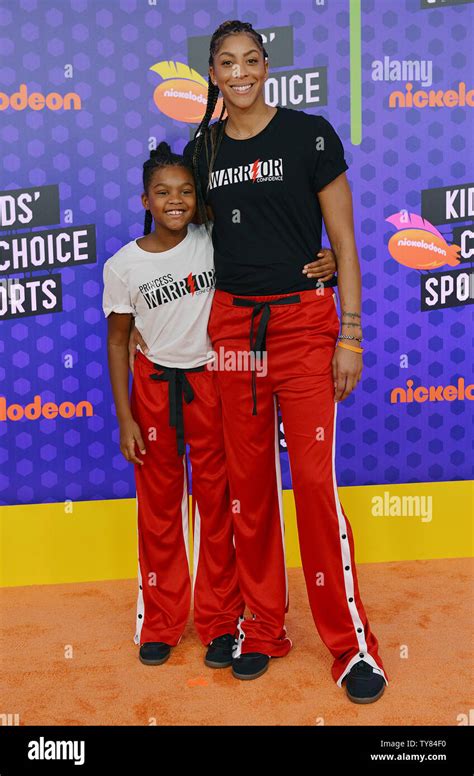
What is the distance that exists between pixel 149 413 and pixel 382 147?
143 cm

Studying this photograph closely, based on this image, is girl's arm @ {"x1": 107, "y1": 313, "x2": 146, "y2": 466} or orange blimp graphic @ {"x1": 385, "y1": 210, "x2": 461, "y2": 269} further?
orange blimp graphic @ {"x1": 385, "y1": 210, "x2": 461, "y2": 269}

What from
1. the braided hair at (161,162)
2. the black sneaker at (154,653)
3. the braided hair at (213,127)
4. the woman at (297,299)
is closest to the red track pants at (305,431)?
the woman at (297,299)

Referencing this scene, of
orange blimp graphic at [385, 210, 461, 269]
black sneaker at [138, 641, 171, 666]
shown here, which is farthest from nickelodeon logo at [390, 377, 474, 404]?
black sneaker at [138, 641, 171, 666]

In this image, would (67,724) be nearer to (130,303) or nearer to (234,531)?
(234,531)

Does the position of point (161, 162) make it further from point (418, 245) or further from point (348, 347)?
point (418, 245)

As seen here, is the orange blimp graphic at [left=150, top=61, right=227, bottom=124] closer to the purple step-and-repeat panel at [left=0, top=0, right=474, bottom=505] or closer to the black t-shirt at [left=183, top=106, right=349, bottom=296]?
Answer: the purple step-and-repeat panel at [left=0, top=0, right=474, bottom=505]

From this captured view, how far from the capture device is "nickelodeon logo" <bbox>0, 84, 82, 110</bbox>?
2.86m

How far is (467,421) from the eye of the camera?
10.5 ft

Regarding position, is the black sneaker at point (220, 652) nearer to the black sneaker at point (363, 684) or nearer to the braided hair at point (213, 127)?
the black sneaker at point (363, 684)

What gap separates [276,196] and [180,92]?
99cm

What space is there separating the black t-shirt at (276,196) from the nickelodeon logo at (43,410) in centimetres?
104

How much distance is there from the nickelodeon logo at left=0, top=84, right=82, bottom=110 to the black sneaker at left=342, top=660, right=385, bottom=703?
213cm

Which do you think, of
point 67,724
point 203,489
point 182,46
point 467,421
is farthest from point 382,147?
point 67,724
